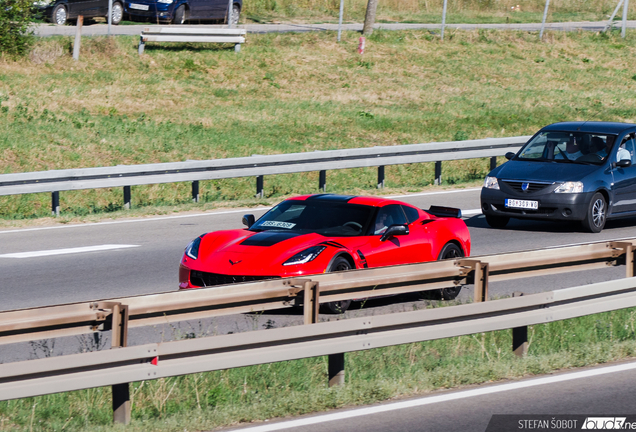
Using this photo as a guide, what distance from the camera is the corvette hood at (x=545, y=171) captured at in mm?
15703

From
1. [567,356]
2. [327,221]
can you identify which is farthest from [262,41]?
[567,356]

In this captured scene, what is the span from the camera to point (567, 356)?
321 inches

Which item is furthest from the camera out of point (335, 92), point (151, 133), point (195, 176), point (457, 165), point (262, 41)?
point (262, 41)

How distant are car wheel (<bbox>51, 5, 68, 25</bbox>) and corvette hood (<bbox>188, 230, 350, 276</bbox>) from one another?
77.7 feet

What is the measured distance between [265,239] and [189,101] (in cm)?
Result: 1779

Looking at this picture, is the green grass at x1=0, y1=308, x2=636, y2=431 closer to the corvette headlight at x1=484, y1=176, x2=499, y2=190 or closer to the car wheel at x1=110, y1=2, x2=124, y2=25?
the corvette headlight at x1=484, y1=176, x2=499, y2=190

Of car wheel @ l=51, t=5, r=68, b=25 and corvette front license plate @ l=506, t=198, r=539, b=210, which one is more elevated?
car wheel @ l=51, t=5, r=68, b=25

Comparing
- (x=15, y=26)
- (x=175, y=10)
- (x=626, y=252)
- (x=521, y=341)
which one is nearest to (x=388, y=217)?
(x=626, y=252)

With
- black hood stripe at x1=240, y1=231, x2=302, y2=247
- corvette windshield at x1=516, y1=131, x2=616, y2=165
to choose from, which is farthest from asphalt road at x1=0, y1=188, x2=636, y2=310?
black hood stripe at x1=240, y1=231, x2=302, y2=247

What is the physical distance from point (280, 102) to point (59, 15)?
8.66 m

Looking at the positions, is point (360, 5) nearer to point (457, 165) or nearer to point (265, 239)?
point (457, 165)

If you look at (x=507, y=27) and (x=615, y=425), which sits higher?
(x=507, y=27)

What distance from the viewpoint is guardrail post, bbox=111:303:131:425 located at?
626cm

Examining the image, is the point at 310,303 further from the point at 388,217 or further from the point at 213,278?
the point at 388,217
